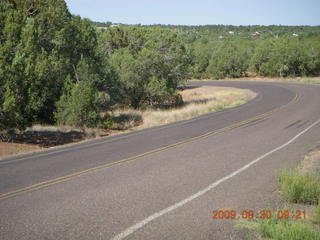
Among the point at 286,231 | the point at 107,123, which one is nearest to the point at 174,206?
the point at 286,231

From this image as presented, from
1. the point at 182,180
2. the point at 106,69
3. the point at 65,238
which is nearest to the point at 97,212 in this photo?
the point at 65,238

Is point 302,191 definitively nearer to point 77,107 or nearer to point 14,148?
point 14,148

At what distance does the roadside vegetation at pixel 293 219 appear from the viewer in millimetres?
5109

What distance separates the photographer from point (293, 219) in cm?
600

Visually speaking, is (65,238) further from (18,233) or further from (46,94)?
(46,94)

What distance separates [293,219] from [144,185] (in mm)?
3407

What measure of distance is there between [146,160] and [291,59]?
6895 cm

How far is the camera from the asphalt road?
582 centimetres

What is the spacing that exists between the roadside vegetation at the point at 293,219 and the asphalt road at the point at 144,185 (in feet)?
1.02

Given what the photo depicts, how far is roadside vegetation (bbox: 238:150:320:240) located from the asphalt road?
311 mm
